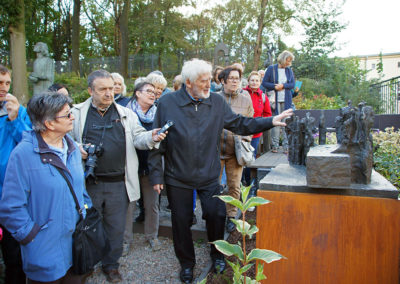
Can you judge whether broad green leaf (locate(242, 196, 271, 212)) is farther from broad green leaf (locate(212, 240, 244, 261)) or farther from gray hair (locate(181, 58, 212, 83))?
gray hair (locate(181, 58, 212, 83))

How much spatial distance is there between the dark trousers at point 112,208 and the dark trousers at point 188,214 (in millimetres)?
502

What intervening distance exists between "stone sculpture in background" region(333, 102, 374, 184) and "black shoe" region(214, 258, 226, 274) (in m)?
1.53

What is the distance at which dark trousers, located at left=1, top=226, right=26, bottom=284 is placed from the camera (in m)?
2.54

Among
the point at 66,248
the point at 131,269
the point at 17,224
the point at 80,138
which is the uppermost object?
the point at 80,138

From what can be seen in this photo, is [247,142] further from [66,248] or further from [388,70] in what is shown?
[388,70]

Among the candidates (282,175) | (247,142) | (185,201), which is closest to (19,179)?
(185,201)

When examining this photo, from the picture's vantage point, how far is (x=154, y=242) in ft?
12.7

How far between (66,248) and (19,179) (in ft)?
1.78

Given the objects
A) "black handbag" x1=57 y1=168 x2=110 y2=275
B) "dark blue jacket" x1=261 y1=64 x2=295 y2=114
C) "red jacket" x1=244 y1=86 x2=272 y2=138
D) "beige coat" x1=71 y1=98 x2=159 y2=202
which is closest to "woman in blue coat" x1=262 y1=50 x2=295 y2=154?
"dark blue jacket" x1=261 y1=64 x2=295 y2=114

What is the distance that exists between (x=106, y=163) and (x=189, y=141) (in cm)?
82

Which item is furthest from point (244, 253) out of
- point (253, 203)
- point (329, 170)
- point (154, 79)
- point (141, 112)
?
point (154, 79)

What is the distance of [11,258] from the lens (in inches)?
101

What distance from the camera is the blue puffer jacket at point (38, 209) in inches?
76.1

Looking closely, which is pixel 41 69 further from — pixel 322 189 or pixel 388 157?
pixel 322 189
